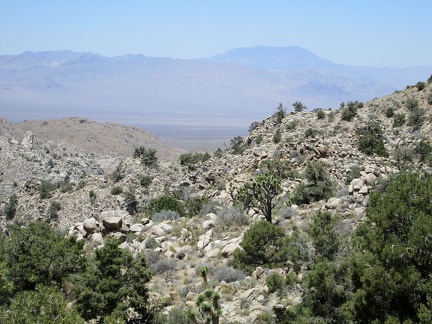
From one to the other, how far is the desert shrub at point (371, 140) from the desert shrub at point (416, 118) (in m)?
2.48

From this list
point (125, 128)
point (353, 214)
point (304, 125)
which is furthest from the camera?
point (125, 128)

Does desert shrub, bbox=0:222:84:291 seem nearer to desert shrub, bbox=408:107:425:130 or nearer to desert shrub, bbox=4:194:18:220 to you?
desert shrub, bbox=408:107:425:130

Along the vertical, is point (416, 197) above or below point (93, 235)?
above

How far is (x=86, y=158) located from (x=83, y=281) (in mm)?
61132

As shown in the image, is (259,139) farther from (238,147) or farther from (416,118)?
(416,118)

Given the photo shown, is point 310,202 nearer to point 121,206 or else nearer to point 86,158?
point 121,206

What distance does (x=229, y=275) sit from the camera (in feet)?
50.2

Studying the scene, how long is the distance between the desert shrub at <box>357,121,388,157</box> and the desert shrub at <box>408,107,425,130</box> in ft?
8.13

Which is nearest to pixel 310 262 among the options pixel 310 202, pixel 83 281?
pixel 83 281

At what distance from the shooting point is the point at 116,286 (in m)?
12.8

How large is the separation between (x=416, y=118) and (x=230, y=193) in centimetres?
1616

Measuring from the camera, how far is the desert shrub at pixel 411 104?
1373 inches

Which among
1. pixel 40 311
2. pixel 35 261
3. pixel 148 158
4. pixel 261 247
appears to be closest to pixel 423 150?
pixel 261 247

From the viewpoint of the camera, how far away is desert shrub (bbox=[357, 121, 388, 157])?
28641 mm
